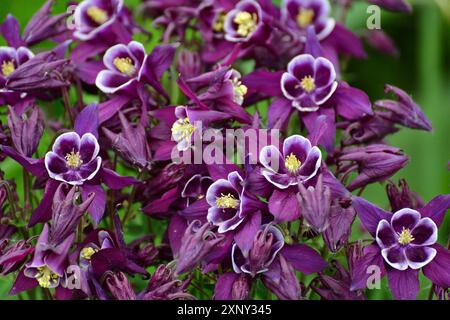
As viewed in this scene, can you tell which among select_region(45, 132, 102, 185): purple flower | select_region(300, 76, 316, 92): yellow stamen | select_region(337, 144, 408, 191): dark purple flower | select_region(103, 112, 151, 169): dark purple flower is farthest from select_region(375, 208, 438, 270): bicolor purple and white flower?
select_region(45, 132, 102, 185): purple flower

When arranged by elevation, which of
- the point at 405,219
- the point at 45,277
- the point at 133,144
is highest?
the point at 133,144

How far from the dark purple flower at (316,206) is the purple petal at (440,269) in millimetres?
253

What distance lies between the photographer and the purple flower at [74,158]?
1804mm

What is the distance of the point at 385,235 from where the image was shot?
69.6 inches

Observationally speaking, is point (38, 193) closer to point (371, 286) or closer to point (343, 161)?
point (343, 161)

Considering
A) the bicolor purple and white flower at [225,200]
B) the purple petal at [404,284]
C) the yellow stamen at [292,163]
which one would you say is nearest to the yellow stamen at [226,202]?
the bicolor purple and white flower at [225,200]

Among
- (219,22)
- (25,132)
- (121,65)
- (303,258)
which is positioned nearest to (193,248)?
(303,258)

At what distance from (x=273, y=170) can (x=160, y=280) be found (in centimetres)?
31

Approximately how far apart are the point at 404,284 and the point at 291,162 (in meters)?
0.32

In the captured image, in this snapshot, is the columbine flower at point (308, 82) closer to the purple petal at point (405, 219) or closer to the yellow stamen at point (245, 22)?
the yellow stamen at point (245, 22)

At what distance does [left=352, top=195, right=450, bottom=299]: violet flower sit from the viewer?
1.73 m

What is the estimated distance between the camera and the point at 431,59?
3516 mm

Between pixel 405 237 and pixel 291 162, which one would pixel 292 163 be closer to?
pixel 291 162
